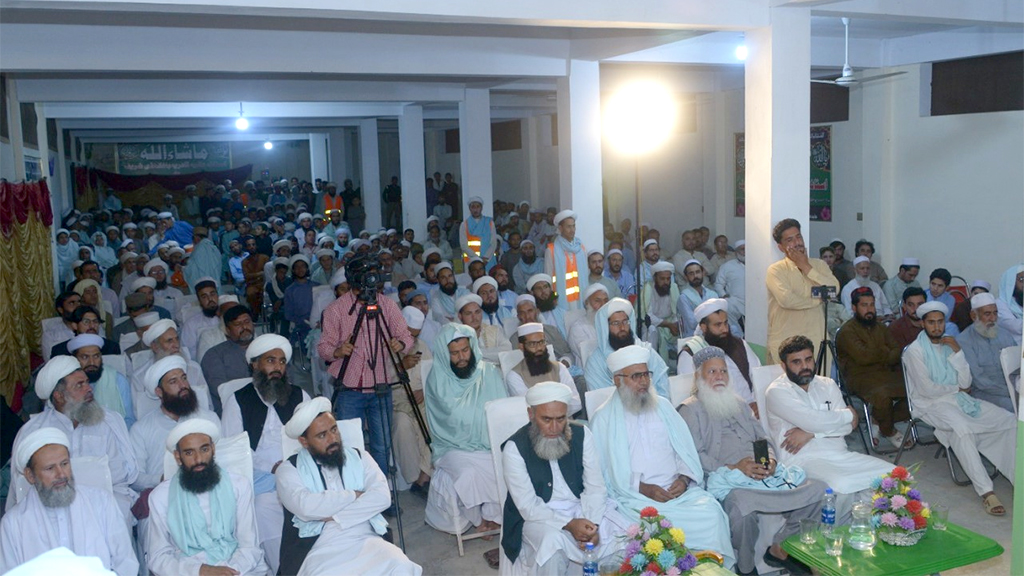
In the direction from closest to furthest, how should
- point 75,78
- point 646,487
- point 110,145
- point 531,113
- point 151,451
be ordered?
point 646,487, point 151,451, point 75,78, point 531,113, point 110,145

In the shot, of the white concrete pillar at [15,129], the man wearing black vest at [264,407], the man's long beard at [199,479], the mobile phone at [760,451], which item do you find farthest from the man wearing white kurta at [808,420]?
the white concrete pillar at [15,129]

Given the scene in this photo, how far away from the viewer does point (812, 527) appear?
4.19 metres

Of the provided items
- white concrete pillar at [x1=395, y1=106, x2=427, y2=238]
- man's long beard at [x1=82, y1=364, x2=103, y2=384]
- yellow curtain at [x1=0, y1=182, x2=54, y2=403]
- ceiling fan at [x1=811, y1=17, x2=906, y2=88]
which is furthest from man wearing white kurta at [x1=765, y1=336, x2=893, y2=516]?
white concrete pillar at [x1=395, y1=106, x2=427, y2=238]

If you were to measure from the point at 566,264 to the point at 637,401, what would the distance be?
12.7ft

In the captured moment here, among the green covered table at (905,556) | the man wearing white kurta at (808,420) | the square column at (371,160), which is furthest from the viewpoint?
the square column at (371,160)

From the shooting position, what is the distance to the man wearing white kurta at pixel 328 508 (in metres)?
4.20

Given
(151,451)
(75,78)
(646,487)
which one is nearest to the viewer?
(646,487)

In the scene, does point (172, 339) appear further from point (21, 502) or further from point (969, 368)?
point (969, 368)

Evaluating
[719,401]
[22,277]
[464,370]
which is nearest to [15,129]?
[22,277]

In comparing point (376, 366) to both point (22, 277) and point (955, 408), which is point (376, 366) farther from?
point (22, 277)

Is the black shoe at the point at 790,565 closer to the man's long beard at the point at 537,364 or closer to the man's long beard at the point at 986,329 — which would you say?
the man's long beard at the point at 537,364

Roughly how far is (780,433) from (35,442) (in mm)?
3631

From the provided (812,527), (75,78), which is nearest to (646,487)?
(812,527)

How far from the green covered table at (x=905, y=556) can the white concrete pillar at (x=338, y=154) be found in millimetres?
22465
